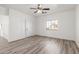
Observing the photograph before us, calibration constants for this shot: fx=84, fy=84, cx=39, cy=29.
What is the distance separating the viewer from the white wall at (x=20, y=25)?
158 cm

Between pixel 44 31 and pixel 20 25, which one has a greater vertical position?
pixel 20 25

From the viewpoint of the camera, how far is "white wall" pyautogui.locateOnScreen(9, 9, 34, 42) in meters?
1.58

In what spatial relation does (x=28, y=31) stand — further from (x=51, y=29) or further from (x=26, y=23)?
(x=51, y=29)

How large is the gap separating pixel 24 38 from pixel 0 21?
74 cm

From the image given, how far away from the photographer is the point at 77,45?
64.9 inches

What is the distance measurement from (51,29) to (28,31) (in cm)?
58

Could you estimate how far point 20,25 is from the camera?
1.72 m

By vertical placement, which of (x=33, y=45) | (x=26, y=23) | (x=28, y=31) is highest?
(x=26, y=23)
